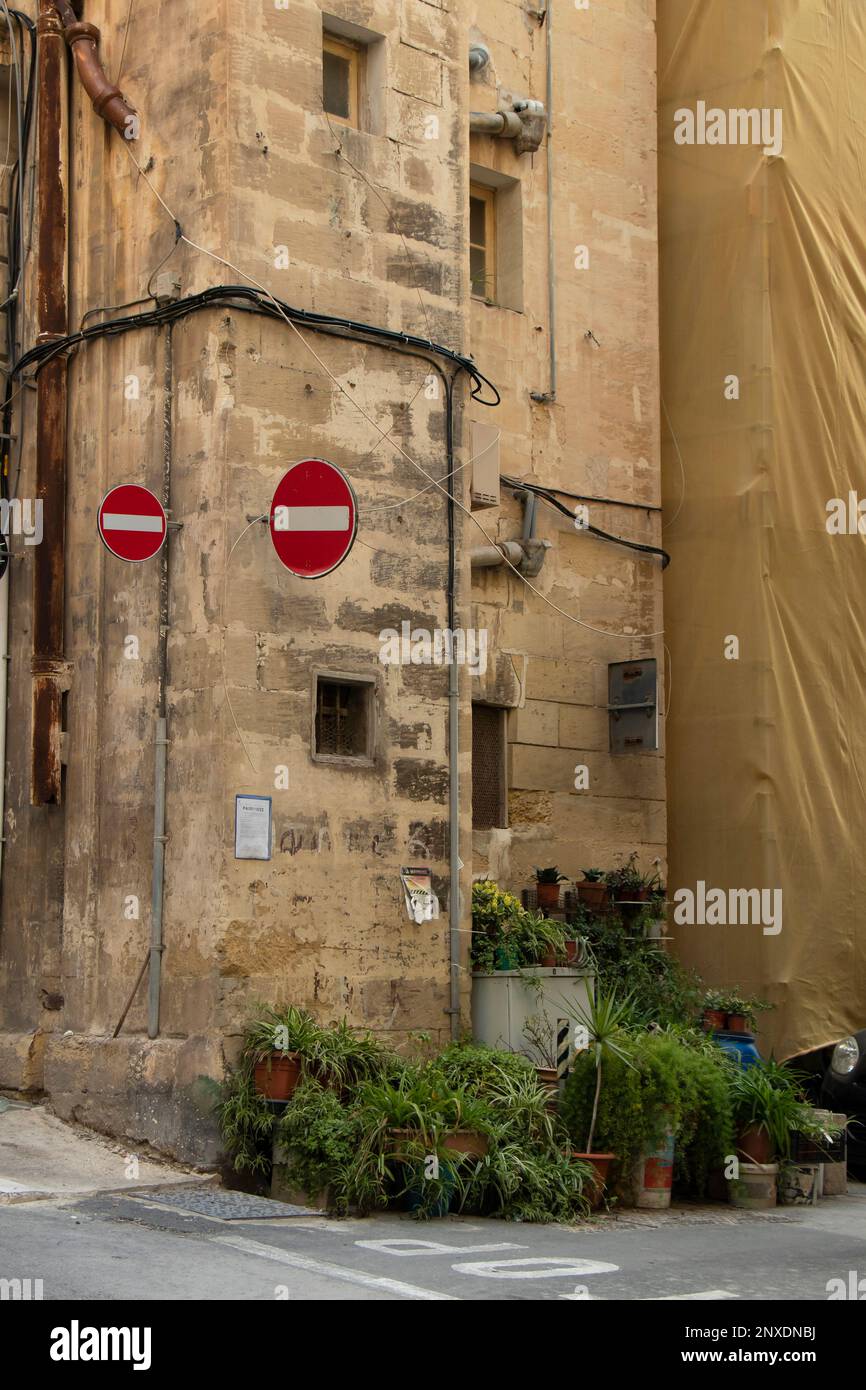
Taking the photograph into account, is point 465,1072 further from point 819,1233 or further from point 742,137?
point 742,137

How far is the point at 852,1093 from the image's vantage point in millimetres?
13156

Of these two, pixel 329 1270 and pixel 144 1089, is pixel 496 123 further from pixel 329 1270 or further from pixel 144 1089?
pixel 329 1270

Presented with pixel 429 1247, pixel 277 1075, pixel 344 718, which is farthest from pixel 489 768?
pixel 429 1247

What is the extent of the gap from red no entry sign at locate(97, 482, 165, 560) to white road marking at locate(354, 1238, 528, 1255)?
467cm

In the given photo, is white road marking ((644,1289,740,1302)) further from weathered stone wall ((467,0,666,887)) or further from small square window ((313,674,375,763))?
weathered stone wall ((467,0,666,887))

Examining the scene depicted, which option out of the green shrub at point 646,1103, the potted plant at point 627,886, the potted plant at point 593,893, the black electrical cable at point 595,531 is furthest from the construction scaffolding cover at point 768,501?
the green shrub at point 646,1103

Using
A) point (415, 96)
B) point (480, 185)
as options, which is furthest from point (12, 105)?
point (480, 185)

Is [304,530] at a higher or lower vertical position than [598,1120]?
higher

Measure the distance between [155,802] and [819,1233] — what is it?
494 centimetres

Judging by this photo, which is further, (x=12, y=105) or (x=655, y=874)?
(x=655, y=874)

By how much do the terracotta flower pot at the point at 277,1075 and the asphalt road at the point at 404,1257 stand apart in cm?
99

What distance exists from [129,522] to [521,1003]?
14.0ft
